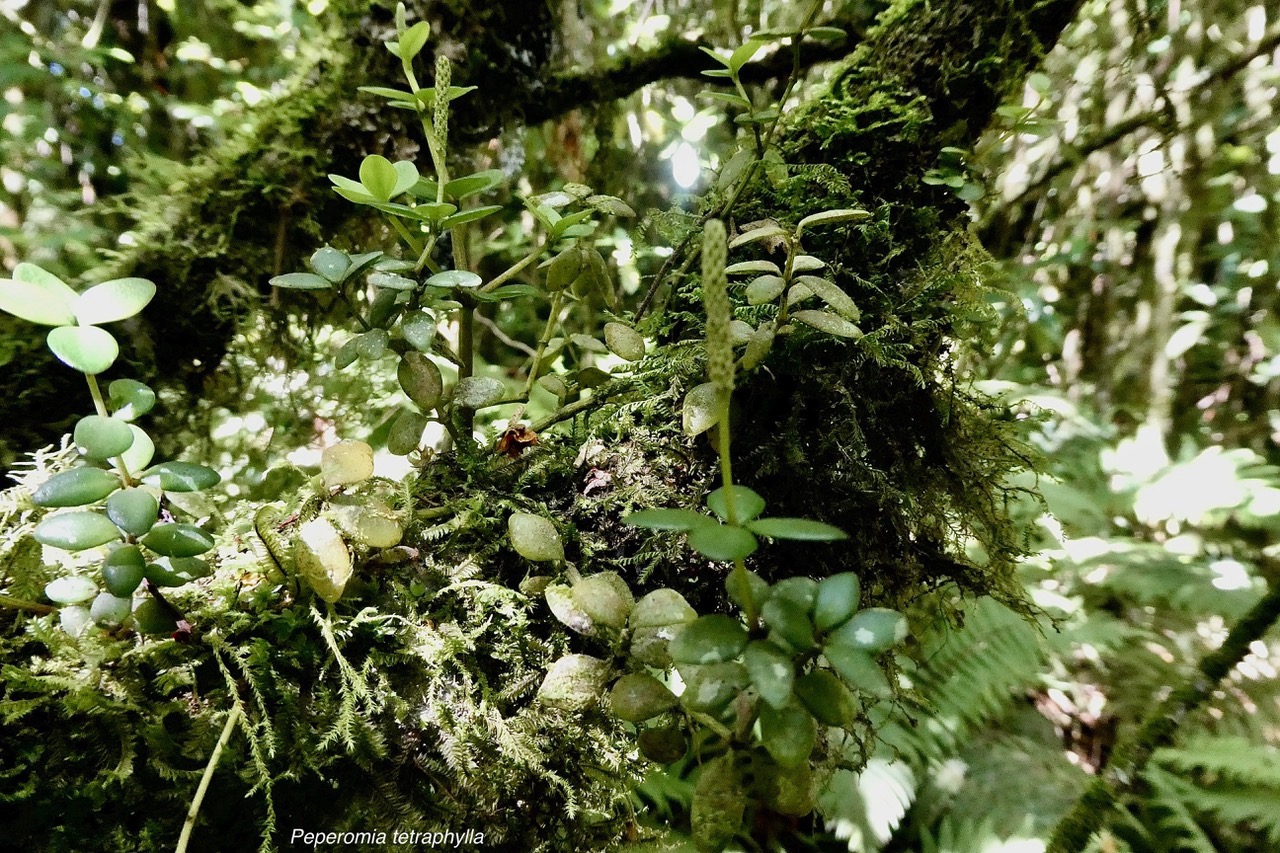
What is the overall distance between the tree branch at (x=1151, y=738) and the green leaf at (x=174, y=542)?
113 cm

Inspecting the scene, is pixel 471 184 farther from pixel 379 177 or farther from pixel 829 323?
pixel 829 323

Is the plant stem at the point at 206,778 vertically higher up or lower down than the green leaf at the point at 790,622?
lower down

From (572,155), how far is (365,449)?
1.54m

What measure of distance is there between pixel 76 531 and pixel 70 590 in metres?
0.08

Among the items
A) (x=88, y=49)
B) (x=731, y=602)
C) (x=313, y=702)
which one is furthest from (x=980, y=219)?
(x=88, y=49)

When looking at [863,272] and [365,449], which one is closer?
[365,449]

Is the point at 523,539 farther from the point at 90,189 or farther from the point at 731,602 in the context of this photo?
the point at 90,189

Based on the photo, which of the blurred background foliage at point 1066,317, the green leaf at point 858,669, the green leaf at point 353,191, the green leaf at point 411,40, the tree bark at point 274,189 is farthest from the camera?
the blurred background foliage at point 1066,317

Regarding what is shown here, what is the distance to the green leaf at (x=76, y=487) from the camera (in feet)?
1.84

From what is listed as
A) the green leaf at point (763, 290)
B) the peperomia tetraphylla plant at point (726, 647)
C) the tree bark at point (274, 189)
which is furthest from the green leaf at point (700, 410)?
the tree bark at point (274, 189)

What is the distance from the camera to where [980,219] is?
3.61ft

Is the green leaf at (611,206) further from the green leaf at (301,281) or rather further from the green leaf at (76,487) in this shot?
the green leaf at (76,487)

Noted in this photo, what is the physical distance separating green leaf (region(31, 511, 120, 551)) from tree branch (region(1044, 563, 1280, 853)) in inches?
47.5

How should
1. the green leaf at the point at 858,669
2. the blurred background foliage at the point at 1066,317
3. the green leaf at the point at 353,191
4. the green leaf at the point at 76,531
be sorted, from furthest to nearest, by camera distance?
the blurred background foliage at the point at 1066,317 → the green leaf at the point at 353,191 → the green leaf at the point at 76,531 → the green leaf at the point at 858,669
